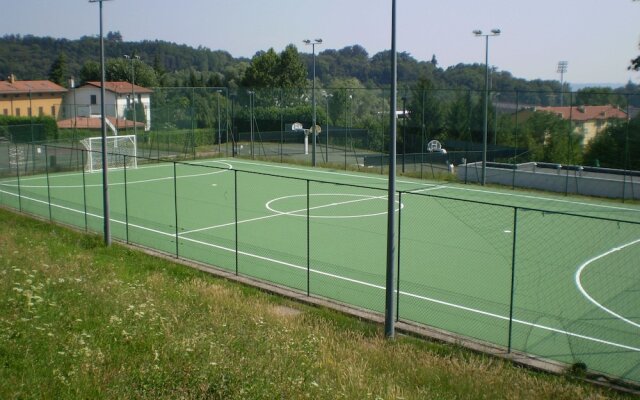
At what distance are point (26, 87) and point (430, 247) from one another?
214 feet

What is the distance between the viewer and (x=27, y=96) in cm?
7650

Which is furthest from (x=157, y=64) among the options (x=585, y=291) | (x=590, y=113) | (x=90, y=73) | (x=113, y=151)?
(x=585, y=291)

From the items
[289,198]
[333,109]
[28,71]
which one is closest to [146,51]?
[28,71]


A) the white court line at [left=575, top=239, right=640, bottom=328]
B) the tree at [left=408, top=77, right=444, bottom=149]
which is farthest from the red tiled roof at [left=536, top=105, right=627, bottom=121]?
the white court line at [left=575, top=239, right=640, bottom=328]

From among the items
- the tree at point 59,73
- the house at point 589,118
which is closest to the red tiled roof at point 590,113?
the house at point 589,118

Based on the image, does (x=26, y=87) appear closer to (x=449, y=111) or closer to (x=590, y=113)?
(x=449, y=111)

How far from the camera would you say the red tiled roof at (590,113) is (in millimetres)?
31562

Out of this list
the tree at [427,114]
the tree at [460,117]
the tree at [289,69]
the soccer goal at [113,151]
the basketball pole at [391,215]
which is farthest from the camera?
the tree at [289,69]

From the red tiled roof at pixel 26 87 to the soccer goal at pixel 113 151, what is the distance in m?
33.7

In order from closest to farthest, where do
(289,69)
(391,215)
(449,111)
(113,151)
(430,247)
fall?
(391,215) → (430,247) → (449,111) → (113,151) → (289,69)

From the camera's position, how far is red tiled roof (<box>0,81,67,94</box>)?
233 feet

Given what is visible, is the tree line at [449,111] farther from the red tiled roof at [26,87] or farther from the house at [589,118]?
the red tiled roof at [26,87]

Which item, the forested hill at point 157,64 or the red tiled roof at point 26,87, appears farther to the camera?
the forested hill at point 157,64

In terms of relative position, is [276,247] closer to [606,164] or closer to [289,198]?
[289,198]
